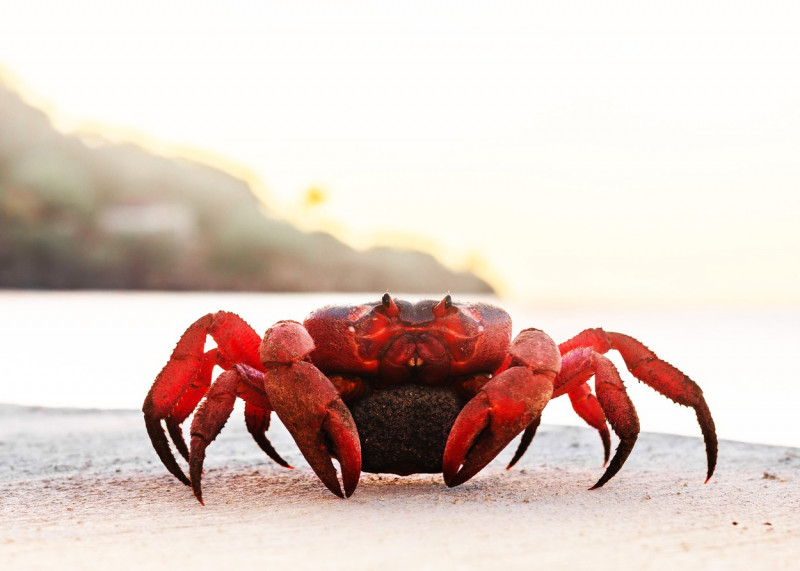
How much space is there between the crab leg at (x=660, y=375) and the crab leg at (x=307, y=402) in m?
1.58

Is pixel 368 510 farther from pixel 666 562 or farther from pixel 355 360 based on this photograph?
pixel 666 562

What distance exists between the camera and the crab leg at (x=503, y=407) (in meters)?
4.39

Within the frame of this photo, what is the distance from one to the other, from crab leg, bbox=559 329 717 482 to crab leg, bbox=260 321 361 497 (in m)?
1.58

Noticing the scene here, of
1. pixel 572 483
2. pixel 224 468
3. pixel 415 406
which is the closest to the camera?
pixel 415 406

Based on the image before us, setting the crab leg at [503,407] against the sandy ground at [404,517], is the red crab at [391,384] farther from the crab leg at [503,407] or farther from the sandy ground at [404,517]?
the sandy ground at [404,517]

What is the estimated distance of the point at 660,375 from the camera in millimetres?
5289

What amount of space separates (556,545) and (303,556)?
110cm

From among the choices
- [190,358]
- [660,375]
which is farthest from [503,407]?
[190,358]

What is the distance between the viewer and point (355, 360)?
184 inches

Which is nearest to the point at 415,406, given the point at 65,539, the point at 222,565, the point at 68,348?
the point at 222,565

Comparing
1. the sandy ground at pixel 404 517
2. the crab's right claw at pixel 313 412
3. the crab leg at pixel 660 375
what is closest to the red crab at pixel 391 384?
the crab's right claw at pixel 313 412

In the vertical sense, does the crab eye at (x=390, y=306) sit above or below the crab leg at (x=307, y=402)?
above

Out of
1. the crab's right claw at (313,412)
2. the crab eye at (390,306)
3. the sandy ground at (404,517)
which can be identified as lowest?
the sandy ground at (404,517)

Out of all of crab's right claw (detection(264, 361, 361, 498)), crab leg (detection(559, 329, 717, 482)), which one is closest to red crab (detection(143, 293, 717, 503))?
crab's right claw (detection(264, 361, 361, 498))
